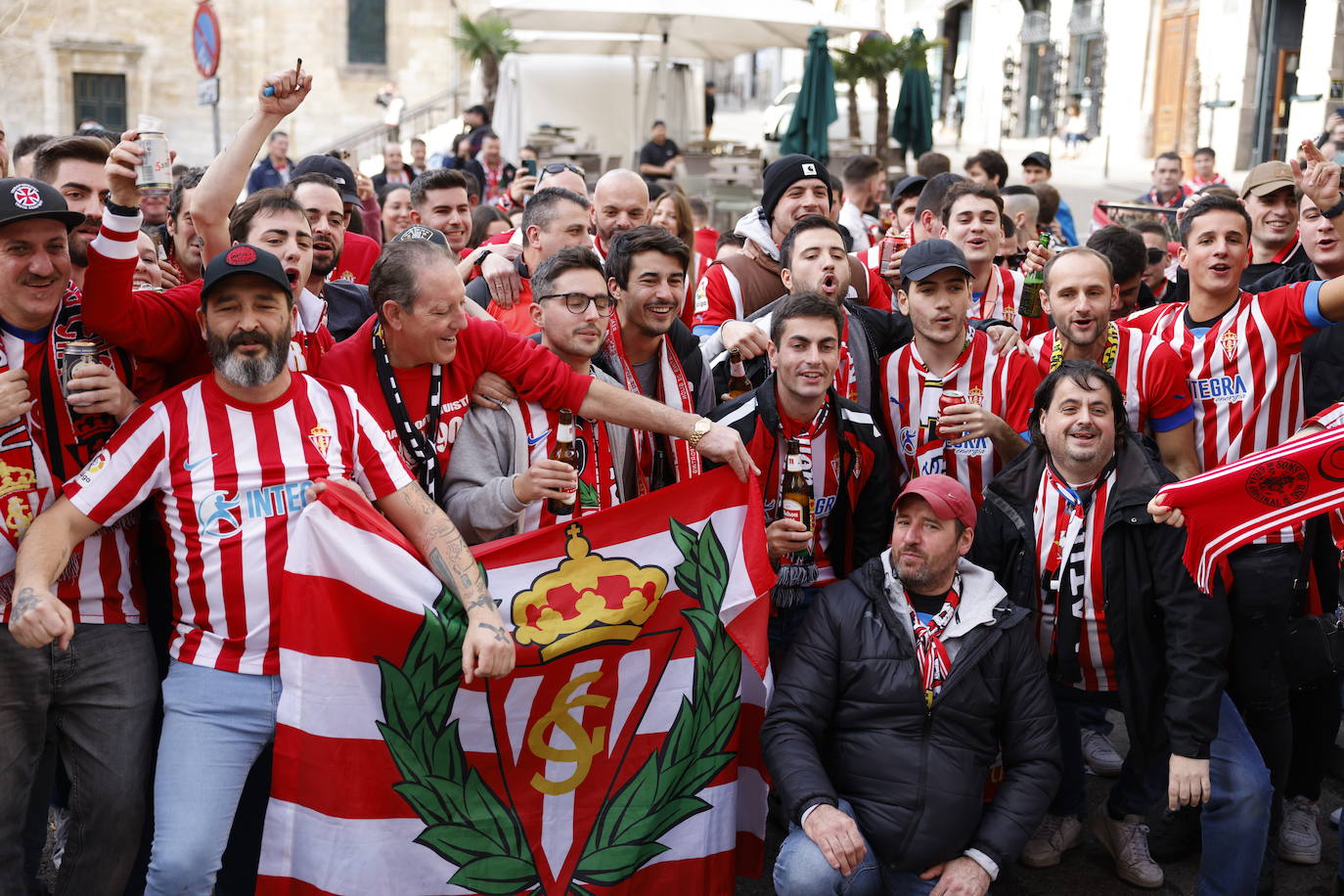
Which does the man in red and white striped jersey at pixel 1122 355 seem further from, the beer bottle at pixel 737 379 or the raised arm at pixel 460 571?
the raised arm at pixel 460 571

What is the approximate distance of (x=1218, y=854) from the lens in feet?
13.9

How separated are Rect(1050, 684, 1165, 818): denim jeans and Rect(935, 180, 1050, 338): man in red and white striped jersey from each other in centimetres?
210

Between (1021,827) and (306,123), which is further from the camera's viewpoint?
(306,123)

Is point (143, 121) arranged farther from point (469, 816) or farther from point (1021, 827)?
point (1021, 827)

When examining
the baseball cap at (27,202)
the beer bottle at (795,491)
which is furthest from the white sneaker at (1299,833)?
the baseball cap at (27,202)

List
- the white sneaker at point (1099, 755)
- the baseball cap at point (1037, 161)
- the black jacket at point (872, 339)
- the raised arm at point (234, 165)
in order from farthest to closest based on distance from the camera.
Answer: the baseball cap at point (1037, 161) < the white sneaker at point (1099, 755) < the black jacket at point (872, 339) < the raised arm at point (234, 165)

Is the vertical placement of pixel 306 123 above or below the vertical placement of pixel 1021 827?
above

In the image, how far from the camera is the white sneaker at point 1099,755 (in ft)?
18.2

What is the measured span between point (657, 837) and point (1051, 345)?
105 inches

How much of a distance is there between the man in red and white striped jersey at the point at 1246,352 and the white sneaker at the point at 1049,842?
30.7 inches

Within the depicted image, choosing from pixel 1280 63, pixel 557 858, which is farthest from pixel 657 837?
pixel 1280 63

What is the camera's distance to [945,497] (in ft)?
13.6

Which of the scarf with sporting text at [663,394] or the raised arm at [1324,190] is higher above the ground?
the raised arm at [1324,190]

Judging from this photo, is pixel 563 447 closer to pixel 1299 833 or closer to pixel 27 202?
pixel 27 202
